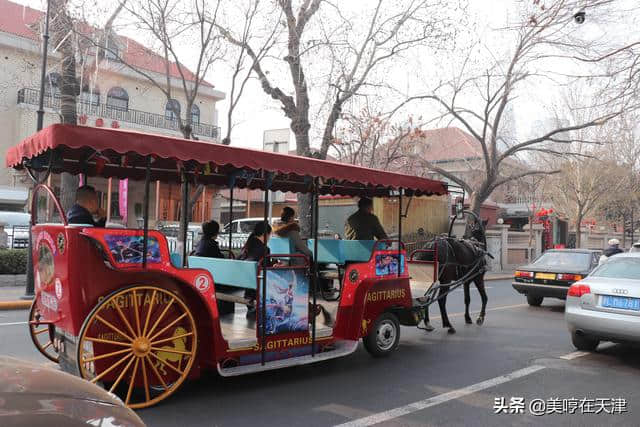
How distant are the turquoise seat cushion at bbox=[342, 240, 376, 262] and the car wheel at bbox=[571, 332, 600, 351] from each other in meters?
3.14

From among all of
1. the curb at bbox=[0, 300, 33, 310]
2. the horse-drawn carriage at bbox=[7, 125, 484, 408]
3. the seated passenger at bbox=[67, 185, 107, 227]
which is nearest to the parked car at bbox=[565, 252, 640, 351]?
the horse-drawn carriage at bbox=[7, 125, 484, 408]

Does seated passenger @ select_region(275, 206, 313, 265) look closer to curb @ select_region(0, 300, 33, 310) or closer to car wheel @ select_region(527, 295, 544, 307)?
curb @ select_region(0, 300, 33, 310)

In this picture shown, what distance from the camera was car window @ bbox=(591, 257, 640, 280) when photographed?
712cm

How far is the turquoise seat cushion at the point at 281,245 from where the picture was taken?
23.8ft

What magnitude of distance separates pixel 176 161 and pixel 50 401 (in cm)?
428

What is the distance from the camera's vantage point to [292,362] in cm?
586

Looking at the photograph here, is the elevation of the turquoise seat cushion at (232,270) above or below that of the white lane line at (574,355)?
above

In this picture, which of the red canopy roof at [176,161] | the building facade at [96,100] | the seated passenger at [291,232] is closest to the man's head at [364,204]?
the red canopy roof at [176,161]

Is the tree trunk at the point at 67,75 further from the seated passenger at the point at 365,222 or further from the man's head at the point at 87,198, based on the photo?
the seated passenger at the point at 365,222

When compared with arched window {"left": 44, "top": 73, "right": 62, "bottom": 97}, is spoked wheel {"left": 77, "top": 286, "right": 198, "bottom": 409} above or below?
below

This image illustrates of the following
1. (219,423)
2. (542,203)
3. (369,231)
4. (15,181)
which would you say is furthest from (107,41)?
(542,203)

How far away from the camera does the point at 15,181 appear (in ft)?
82.7

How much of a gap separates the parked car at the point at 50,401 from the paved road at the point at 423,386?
7.01ft

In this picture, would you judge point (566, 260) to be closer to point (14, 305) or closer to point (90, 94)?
point (14, 305)
